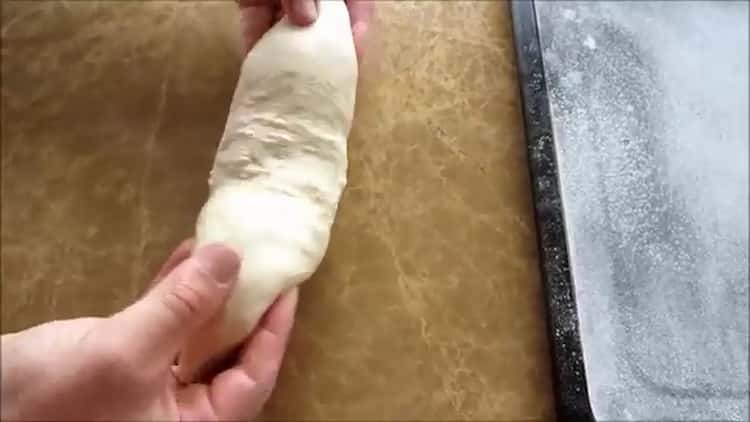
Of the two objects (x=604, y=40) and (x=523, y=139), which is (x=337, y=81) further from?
(x=604, y=40)

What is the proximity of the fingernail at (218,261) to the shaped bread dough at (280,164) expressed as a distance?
28mm

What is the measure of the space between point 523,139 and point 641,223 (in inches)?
5.3

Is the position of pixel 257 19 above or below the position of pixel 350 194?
above

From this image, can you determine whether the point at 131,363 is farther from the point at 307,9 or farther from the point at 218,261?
the point at 307,9

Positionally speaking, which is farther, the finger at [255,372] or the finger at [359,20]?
the finger at [359,20]

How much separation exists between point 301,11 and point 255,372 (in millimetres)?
272

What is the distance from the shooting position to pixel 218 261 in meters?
0.58

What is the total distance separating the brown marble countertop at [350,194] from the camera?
2.49 ft

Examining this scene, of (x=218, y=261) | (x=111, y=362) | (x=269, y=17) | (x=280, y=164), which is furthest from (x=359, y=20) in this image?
(x=111, y=362)

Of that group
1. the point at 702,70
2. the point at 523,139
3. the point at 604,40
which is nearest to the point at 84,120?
the point at 523,139

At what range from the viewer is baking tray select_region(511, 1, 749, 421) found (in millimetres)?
774

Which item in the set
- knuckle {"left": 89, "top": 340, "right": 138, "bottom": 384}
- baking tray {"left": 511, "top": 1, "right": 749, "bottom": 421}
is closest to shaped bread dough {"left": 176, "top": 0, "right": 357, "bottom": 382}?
knuckle {"left": 89, "top": 340, "right": 138, "bottom": 384}

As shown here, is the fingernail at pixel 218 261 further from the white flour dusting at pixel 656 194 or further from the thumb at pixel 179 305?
the white flour dusting at pixel 656 194

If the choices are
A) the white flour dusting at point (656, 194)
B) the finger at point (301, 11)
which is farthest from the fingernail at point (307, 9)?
the white flour dusting at point (656, 194)
